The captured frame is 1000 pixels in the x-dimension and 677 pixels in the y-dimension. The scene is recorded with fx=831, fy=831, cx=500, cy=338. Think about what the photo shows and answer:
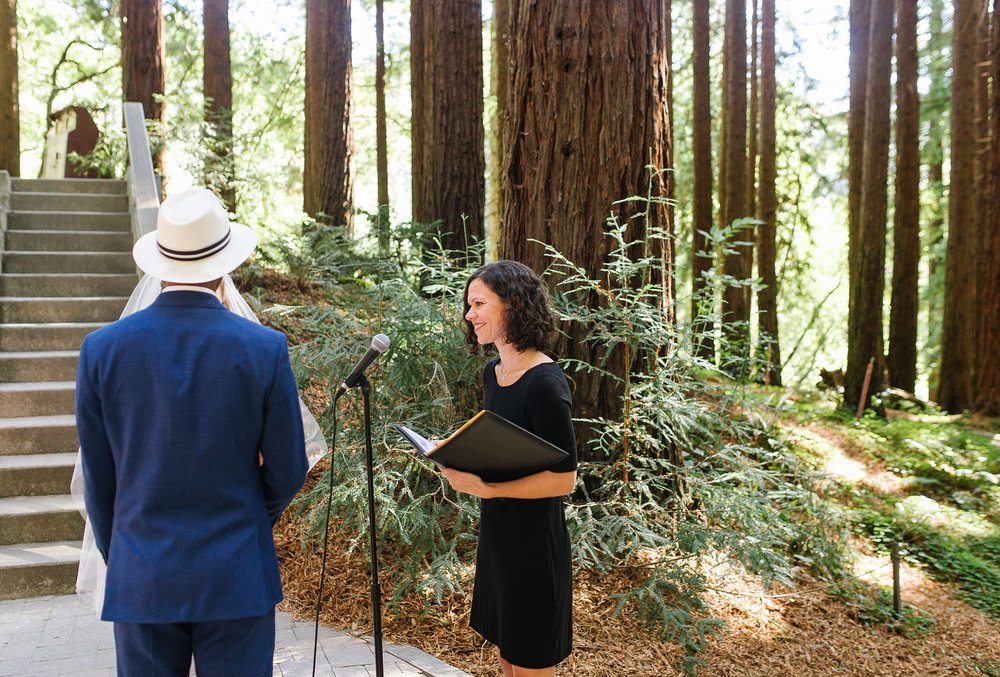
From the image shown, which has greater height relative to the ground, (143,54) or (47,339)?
(143,54)

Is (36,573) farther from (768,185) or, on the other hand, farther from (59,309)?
(768,185)

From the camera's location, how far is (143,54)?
1091cm

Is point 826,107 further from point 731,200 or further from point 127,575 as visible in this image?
point 127,575

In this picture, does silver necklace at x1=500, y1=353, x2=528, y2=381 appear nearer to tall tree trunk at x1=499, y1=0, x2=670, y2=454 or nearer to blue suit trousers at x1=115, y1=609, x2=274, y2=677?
blue suit trousers at x1=115, y1=609, x2=274, y2=677

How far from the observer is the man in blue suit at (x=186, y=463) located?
224cm

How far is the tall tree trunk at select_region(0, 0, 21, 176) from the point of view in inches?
512

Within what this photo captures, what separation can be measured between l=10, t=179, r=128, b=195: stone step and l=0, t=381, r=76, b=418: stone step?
13.4ft

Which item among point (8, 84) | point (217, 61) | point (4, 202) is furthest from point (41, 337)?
point (8, 84)

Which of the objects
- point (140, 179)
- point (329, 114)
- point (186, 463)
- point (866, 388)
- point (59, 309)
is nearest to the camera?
point (186, 463)

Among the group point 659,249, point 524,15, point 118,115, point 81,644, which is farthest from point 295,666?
point 118,115

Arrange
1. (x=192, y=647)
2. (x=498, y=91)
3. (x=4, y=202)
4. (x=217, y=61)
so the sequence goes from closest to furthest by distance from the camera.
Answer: (x=192, y=647)
(x=498, y=91)
(x=4, y=202)
(x=217, y=61)

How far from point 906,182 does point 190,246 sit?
46.1ft

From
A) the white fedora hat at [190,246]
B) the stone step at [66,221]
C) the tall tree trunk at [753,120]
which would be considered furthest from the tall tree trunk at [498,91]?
the tall tree trunk at [753,120]

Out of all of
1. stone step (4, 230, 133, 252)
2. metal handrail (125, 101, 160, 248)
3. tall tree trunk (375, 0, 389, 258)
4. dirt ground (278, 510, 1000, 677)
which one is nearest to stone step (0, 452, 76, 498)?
dirt ground (278, 510, 1000, 677)
